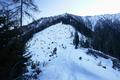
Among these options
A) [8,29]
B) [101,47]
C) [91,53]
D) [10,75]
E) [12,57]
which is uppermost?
[8,29]

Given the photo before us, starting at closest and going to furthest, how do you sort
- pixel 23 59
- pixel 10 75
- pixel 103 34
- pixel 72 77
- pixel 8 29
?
pixel 10 75 → pixel 8 29 → pixel 23 59 → pixel 72 77 → pixel 103 34

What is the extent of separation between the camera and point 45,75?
12.2 m

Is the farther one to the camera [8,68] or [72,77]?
[72,77]

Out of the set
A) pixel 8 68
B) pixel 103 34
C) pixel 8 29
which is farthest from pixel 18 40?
pixel 103 34

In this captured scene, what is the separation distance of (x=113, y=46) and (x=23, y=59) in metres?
54.9

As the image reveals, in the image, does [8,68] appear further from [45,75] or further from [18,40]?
[45,75]

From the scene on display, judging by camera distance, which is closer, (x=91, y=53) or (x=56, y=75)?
(x=56, y=75)

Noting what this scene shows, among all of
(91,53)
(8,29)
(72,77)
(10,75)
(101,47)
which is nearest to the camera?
(10,75)

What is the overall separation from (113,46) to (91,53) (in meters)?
36.6

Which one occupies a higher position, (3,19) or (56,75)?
(3,19)

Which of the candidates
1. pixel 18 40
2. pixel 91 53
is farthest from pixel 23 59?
pixel 91 53

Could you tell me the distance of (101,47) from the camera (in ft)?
198

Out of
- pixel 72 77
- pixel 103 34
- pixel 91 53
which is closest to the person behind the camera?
pixel 72 77

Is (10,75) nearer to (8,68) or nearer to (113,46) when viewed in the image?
(8,68)
